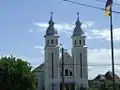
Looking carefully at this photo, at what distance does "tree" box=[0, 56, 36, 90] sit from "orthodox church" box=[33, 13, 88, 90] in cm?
3898

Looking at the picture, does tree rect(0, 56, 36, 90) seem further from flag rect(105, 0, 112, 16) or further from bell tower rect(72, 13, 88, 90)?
bell tower rect(72, 13, 88, 90)

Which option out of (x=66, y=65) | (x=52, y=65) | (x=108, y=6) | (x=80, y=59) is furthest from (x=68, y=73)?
(x=108, y=6)

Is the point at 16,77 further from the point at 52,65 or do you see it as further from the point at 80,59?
the point at 80,59

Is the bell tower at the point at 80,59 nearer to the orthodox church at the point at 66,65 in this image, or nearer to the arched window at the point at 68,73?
the orthodox church at the point at 66,65

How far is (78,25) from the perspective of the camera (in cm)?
11819

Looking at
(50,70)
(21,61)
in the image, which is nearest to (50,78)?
(50,70)

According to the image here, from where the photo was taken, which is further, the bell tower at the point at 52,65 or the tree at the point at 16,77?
the bell tower at the point at 52,65

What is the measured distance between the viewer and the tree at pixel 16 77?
2810 inches

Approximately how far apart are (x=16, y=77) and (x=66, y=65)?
45776mm

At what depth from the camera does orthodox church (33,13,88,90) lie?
113250 mm

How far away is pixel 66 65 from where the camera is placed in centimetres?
11738

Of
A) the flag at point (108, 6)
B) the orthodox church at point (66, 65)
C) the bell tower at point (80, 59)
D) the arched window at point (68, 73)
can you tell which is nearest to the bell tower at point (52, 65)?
the orthodox church at point (66, 65)

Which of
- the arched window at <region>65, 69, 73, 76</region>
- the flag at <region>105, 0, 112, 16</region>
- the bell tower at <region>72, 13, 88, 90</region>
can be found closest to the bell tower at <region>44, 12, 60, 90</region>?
the arched window at <region>65, 69, 73, 76</region>

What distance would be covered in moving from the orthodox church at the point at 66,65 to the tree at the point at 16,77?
3898 centimetres
